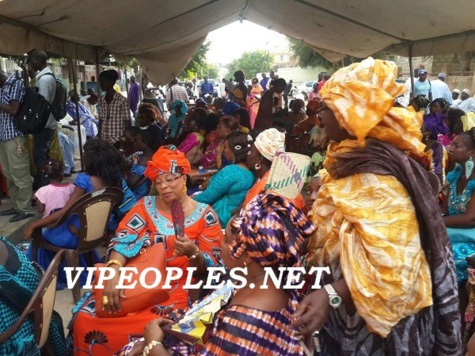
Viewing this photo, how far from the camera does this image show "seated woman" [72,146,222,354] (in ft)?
8.25

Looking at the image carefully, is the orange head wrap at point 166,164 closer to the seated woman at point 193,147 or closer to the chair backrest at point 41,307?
the chair backrest at point 41,307

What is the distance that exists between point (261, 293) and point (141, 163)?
121 inches

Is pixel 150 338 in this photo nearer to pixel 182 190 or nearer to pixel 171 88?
pixel 182 190

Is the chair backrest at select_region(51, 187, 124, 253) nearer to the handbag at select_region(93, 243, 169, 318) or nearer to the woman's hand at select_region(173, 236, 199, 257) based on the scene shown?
the handbag at select_region(93, 243, 169, 318)

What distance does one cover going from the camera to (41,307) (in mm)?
2074

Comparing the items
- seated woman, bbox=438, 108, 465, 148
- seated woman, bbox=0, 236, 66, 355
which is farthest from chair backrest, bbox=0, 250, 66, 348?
seated woman, bbox=438, 108, 465, 148

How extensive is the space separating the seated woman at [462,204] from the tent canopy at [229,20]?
5.55 feet

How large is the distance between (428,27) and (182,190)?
4.38 meters

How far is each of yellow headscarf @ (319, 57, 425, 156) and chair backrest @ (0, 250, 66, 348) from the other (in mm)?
1405

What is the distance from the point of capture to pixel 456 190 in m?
3.58

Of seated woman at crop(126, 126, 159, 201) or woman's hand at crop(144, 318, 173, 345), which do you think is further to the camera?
seated woman at crop(126, 126, 159, 201)

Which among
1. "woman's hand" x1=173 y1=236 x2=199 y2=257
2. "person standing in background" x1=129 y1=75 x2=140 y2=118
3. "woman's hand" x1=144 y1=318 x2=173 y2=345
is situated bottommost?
"woman's hand" x1=144 y1=318 x2=173 y2=345

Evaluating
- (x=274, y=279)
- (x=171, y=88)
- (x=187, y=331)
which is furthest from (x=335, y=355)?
(x=171, y=88)

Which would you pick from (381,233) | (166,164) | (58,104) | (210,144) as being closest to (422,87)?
(210,144)
